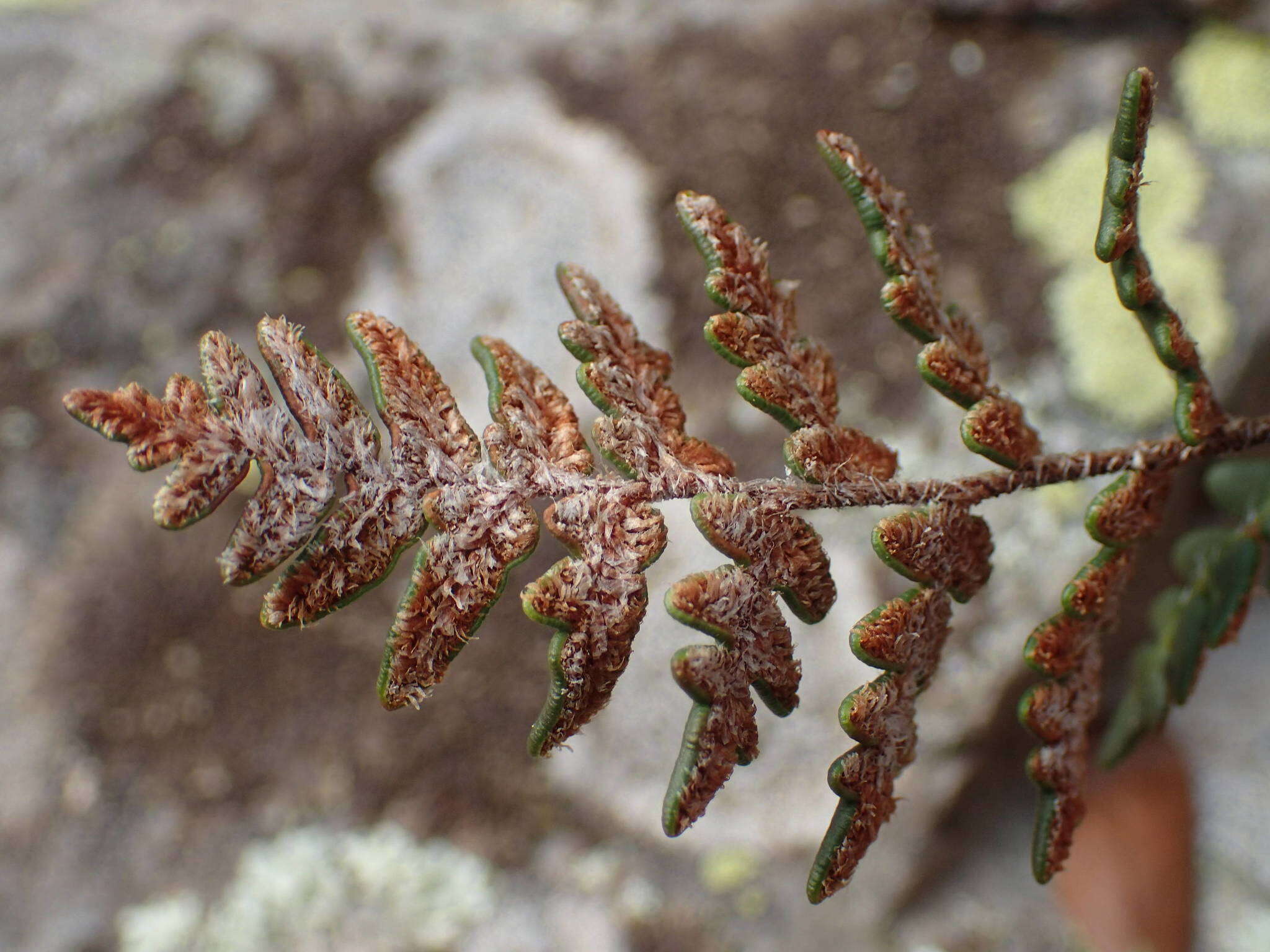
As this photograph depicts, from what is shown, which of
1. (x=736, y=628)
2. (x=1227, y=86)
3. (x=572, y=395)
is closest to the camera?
(x=736, y=628)

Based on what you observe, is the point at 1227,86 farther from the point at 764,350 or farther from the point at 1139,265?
the point at 764,350

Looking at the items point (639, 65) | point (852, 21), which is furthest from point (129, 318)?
point (852, 21)

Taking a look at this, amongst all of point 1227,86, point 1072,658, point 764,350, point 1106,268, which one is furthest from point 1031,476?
point 1227,86

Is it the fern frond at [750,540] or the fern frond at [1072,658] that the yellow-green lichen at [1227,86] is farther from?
the fern frond at [750,540]

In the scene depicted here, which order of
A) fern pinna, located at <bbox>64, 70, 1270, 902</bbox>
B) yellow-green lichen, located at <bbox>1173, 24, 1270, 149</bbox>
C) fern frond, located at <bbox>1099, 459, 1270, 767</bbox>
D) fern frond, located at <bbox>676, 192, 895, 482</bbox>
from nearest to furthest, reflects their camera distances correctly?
fern pinna, located at <bbox>64, 70, 1270, 902</bbox> < fern frond, located at <bbox>676, 192, 895, 482</bbox> < fern frond, located at <bbox>1099, 459, 1270, 767</bbox> < yellow-green lichen, located at <bbox>1173, 24, 1270, 149</bbox>

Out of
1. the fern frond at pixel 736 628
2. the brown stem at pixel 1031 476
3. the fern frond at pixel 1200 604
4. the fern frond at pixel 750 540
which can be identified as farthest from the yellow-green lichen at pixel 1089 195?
the fern frond at pixel 736 628

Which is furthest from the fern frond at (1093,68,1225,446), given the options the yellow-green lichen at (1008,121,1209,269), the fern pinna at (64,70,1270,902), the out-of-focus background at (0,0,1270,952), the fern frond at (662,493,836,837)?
the yellow-green lichen at (1008,121,1209,269)

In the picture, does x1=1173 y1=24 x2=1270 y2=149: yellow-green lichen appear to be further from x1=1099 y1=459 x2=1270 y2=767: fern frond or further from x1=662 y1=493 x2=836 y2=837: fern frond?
x1=662 y1=493 x2=836 y2=837: fern frond
